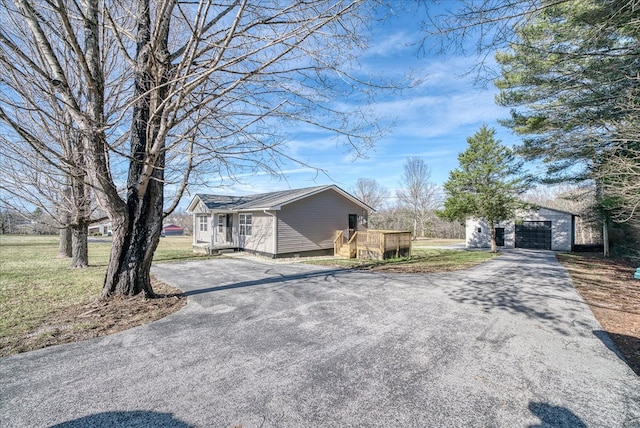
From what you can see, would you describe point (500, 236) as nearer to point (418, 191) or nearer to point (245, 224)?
point (418, 191)

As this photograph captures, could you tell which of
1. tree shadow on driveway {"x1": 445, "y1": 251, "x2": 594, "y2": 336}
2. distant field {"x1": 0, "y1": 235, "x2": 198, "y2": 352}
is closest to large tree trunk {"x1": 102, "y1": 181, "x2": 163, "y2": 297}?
distant field {"x1": 0, "y1": 235, "x2": 198, "y2": 352}

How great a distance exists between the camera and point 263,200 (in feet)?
51.6

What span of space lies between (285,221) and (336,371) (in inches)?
432

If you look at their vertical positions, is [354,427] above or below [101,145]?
below

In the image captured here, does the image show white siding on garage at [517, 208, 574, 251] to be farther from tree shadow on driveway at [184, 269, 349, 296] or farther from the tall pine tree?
tree shadow on driveway at [184, 269, 349, 296]

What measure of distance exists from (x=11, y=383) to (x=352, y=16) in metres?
5.43

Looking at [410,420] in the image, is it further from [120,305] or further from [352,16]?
[120,305]

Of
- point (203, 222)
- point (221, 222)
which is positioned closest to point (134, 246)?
point (221, 222)

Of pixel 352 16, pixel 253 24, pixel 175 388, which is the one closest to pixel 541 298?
pixel 352 16

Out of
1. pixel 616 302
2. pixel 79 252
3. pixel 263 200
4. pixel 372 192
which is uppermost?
pixel 372 192

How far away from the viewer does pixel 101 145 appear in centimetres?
458

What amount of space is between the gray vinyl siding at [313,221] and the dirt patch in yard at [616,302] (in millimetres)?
9958

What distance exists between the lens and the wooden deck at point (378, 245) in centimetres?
1262

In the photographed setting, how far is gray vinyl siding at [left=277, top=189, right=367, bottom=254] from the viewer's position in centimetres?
1374
